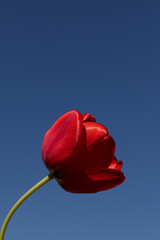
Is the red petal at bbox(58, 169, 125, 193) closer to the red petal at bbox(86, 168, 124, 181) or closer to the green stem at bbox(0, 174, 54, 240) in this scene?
the red petal at bbox(86, 168, 124, 181)

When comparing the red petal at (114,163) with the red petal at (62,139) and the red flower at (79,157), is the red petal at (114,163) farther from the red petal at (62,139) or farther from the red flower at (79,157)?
the red petal at (62,139)

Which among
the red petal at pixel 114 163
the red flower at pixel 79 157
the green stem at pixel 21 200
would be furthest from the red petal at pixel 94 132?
the green stem at pixel 21 200

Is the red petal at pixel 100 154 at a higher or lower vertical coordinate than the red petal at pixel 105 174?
higher

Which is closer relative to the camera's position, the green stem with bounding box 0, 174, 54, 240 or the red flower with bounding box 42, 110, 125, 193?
the green stem with bounding box 0, 174, 54, 240

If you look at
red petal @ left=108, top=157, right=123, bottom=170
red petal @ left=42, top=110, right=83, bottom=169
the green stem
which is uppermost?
red petal @ left=42, top=110, right=83, bottom=169

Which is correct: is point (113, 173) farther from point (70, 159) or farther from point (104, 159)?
point (70, 159)

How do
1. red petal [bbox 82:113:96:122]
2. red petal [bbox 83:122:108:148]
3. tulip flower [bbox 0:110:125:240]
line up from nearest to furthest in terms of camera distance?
tulip flower [bbox 0:110:125:240] → red petal [bbox 83:122:108:148] → red petal [bbox 82:113:96:122]

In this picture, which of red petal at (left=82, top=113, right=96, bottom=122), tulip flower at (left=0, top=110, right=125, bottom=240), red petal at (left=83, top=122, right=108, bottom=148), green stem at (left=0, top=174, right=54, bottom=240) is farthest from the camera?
red petal at (left=82, top=113, right=96, bottom=122)

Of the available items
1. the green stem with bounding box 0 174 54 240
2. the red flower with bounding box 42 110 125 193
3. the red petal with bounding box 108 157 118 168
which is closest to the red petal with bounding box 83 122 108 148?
the red flower with bounding box 42 110 125 193

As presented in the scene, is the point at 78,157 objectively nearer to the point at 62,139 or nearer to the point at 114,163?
the point at 62,139
